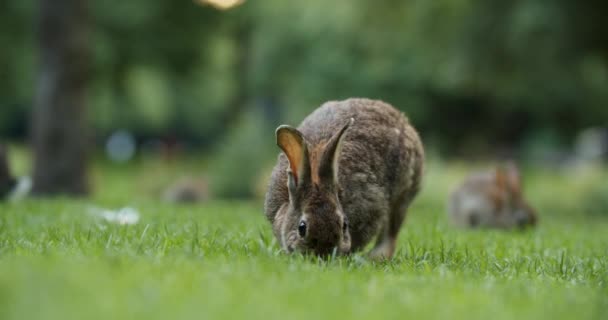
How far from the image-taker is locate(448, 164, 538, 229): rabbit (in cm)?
1118

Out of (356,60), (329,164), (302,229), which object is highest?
(329,164)

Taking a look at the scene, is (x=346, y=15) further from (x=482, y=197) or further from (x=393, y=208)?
(x=393, y=208)

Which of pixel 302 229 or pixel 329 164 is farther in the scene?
pixel 329 164

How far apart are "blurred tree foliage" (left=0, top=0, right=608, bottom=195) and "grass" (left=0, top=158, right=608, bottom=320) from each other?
32.6 feet

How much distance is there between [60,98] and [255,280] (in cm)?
1170

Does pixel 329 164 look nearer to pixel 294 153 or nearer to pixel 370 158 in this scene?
pixel 294 153

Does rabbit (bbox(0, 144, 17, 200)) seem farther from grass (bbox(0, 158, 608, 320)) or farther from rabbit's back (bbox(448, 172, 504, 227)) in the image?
rabbit's back (bbox(448, 172, 504, 227))

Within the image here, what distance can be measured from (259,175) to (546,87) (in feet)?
22.8

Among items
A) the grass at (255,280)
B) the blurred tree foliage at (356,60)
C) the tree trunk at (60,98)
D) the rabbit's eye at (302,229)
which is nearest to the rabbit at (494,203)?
the grass at (255,280)

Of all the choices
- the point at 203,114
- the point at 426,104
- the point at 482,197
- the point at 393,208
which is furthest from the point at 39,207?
the point at 203,114

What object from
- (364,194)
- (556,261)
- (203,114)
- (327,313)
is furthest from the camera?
(203,114)

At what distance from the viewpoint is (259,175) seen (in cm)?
1928

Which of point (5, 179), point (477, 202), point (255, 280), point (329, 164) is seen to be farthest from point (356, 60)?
point (255, 280)

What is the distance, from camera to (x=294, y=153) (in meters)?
5.01
